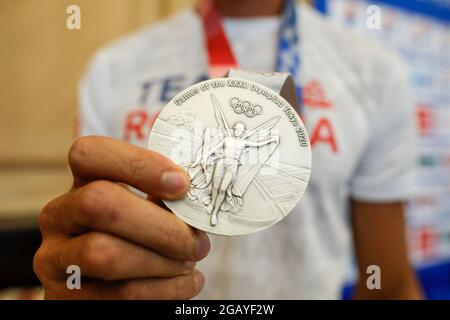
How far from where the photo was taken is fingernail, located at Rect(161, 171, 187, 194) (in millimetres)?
372

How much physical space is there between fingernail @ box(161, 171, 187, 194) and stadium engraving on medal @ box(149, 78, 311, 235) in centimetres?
2

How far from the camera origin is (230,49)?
64cm

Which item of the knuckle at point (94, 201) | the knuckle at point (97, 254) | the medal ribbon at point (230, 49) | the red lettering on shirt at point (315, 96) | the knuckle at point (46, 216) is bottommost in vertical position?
the knuckle at point (97, 254)

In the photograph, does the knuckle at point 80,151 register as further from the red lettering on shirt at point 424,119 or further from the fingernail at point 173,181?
the red lettering on shirt at point 424,119

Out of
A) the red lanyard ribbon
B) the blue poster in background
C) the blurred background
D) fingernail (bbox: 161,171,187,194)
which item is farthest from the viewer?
the blue poster in background

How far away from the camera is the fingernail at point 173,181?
372mm

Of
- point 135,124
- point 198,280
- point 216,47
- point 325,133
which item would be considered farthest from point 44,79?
point 198,280

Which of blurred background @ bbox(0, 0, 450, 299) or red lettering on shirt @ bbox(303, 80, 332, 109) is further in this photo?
blurred background @ bbox(0, 0, 450, 299)

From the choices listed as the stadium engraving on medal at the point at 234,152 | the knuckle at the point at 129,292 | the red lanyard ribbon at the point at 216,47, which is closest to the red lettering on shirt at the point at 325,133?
the red lanyard ribbon at the point at 216,47

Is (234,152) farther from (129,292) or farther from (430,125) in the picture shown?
(430,125)

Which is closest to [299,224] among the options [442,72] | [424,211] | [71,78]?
[71,78]

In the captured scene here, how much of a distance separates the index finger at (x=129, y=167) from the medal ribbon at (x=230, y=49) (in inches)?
8.4

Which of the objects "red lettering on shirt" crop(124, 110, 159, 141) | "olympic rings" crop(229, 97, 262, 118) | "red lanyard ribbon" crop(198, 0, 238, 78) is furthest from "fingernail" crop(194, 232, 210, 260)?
"red lettering on shirt" crop(124, 110, 159, 141)

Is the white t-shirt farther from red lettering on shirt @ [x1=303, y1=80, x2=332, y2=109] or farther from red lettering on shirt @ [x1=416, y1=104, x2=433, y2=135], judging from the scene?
red lettering on shirt @ [x1=416, y1=104, x2=433, y2=135]
